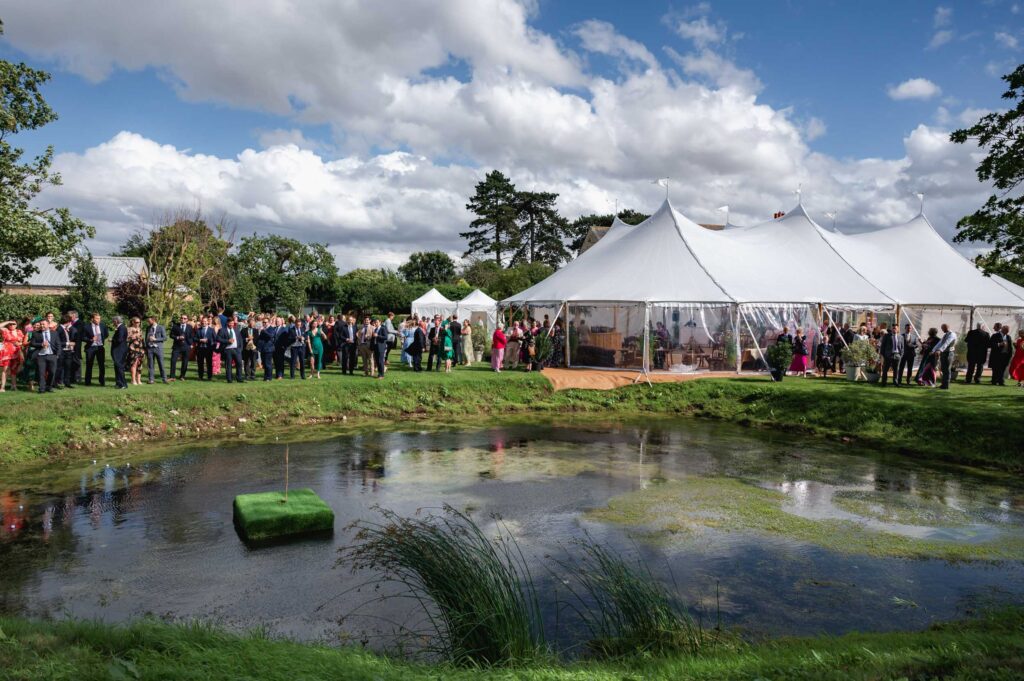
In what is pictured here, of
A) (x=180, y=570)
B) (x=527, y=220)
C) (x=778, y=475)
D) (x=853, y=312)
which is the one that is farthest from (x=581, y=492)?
(x=527, y=220)

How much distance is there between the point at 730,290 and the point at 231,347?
1398 centimetres

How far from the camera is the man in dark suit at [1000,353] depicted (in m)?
17.3

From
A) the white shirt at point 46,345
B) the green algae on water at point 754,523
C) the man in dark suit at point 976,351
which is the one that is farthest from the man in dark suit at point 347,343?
the man in dark suit at point 976,351

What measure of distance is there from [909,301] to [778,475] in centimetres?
1403

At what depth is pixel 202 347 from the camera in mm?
15711

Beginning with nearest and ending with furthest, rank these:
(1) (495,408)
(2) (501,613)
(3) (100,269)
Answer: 1. (2) (501,613)
2. (1) (495,408)
3. (3) (100,269)

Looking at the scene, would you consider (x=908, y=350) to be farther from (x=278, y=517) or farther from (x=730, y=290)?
(x=278, y=517)

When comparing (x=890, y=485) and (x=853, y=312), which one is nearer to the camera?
(x=890, y=485)

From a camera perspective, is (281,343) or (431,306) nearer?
(281,343)

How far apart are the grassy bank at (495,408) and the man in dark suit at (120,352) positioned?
16.8 inches

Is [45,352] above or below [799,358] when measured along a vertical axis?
below

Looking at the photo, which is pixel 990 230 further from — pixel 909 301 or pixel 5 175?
pixel 5 175

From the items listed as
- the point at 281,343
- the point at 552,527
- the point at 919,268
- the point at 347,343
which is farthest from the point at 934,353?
the point at 281,343

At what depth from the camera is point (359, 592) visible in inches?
236
